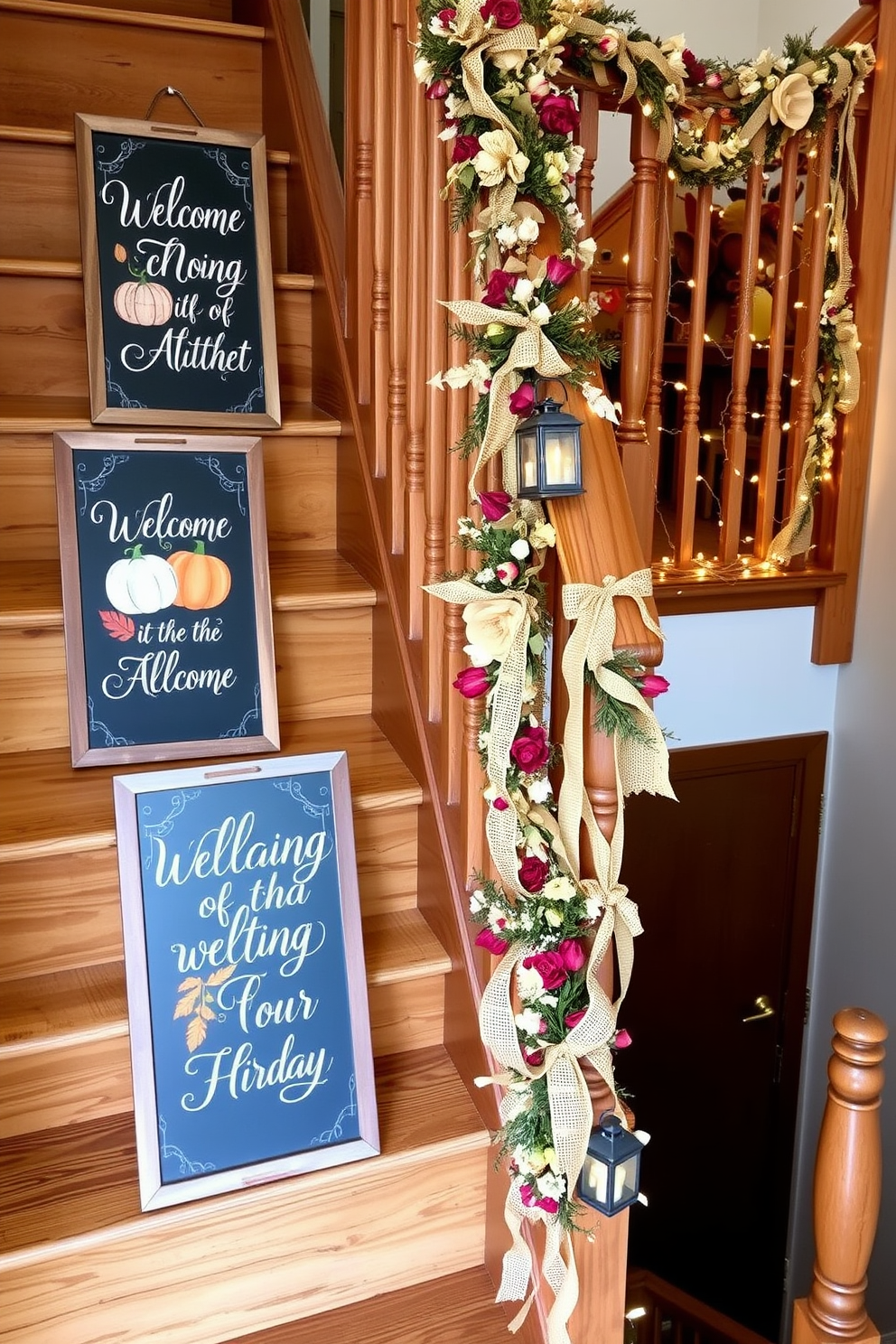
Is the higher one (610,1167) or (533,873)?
(533,873)

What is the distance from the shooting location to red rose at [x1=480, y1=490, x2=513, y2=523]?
1399 millimetres

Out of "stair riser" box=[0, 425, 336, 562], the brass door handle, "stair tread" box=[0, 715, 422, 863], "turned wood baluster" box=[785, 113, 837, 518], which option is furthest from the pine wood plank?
the brass door handle

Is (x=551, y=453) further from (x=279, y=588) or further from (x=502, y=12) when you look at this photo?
(x=279, y=588)

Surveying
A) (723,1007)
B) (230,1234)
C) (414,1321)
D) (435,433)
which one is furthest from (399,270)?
(723,1007)

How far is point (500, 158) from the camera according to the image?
133 cm

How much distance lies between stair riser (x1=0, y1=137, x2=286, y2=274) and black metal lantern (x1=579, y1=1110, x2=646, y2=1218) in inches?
70.6

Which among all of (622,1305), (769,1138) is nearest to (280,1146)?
(622,1305)

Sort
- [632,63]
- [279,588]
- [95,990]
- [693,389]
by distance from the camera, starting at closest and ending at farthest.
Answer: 1. [95,990]
2. [632,63]
3. [279,588]
4. [693,389]

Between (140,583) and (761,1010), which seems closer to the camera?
(140,583)

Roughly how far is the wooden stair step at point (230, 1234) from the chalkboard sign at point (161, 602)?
1.93ft

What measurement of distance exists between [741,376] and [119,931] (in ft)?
5.79

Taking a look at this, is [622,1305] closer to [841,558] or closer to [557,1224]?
[557,1224]

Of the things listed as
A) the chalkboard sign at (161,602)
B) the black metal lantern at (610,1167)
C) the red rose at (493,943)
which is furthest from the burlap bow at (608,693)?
the chalkboard sign at (161,602)

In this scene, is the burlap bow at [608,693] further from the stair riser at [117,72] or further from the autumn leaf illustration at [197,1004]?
the stair riser at [117,72]
